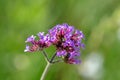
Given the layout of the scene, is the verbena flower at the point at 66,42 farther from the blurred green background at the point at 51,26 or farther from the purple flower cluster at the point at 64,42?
the blurred green background at the point at 51,26

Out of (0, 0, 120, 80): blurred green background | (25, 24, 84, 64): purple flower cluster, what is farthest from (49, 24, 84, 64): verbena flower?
(0, 0, 120, 80): blurred green background

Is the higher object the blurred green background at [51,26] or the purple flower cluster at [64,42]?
the blurred green background at [51,26]

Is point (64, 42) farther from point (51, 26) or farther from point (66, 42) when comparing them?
point (51, 26)

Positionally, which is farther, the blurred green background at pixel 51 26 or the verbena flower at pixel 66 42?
the blurred green background at pixel 51 26

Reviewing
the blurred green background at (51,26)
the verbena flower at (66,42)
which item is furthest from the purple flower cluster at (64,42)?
the blurred green background at (51,26)

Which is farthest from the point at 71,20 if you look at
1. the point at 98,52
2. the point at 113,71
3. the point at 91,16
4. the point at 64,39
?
the point at 64,39

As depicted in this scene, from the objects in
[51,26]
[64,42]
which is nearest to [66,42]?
[64,42]
